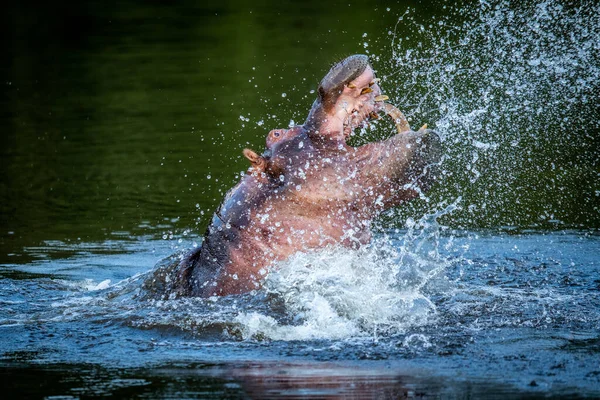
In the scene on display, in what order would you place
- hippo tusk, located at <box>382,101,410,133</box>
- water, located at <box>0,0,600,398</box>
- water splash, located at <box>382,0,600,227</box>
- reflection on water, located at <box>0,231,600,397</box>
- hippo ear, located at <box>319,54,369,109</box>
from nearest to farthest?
reflection on water, located at <box>0,231,600,397</box> → water, located at <box>0,0,600,398</box> → hippo ear, located at <box>319,54,369,109</box> → hippo tusk, located at <box>382,101,410,133</box> → water splash, located at <box>382,0,600,227</box>

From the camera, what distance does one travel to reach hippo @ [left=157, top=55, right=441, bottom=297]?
17.7 feet

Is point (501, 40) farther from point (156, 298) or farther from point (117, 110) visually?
point (156, 298)

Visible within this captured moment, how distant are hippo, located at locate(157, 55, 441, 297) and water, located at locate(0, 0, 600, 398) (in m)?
0.12

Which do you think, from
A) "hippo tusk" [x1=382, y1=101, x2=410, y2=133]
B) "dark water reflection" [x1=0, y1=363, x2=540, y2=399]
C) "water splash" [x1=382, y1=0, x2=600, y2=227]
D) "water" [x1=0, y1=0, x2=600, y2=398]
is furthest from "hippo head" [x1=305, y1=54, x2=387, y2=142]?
"water splash" [x1=382, y1=0, x2=600, y2=227]

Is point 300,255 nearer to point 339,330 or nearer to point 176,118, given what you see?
point 339,330

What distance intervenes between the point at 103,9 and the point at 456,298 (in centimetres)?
1903

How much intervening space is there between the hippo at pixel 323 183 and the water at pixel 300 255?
0.40 feet

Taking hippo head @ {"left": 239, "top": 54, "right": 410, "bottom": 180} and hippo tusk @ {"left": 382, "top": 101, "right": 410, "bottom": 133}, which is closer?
hippo head @ {"left": 239, "top": 54, "right": 410, "bottom": 180}

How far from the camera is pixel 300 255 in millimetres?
5500

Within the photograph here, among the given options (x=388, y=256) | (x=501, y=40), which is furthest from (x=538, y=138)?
(x=388, y=256)

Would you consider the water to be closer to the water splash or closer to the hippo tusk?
the water splash

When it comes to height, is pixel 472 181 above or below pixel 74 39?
below

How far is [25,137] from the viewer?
13.3 m

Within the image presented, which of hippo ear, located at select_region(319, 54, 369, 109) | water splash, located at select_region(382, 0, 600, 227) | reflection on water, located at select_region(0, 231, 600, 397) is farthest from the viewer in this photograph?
water splash, located at select_region(382, 0, 600, 227)
